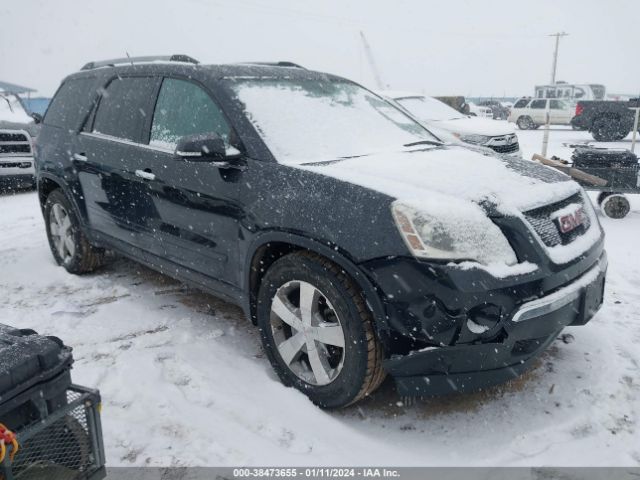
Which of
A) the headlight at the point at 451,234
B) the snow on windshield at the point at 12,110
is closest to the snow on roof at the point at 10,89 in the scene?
the snow on windshield at the point at 12,110

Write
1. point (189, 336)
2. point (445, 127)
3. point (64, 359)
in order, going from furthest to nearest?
point (445, 127) < point (189, 336) < point (64, 359)

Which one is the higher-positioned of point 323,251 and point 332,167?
point 332,167

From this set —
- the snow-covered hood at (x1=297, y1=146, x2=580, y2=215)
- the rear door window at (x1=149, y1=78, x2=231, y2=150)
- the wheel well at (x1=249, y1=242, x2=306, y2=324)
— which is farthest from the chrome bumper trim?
the rear door window at (x1=149, y1=78, x2=231, y2=150)

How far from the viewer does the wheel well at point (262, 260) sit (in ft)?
9.63

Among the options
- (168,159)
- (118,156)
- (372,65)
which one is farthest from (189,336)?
(372,65)

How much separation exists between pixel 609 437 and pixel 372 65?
227 ft

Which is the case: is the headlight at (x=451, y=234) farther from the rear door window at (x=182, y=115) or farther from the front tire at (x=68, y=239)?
the front tire at (x=68, y=239)

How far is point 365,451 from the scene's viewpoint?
2598mm

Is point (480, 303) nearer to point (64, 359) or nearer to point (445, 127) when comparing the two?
point (64, 359)

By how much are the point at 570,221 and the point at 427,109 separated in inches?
306

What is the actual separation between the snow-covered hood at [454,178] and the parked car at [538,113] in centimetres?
2391

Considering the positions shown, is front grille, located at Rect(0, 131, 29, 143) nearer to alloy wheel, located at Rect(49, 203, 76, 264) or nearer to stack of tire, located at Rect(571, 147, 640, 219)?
alloy wheel, located at Rect(49, 203, 76, 264)

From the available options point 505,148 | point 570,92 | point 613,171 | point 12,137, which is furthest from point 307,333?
point 570,92

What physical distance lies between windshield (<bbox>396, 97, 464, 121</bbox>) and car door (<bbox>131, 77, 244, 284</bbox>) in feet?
22.1
